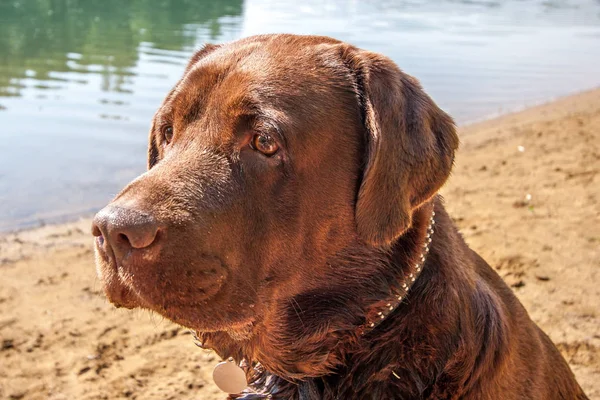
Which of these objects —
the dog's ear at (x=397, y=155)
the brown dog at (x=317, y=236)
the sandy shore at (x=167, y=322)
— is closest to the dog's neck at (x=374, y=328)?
the brown dog at (x=317, y=236)

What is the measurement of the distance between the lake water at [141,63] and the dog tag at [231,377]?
506 cm

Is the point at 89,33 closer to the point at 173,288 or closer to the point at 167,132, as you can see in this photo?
the point at 167,132

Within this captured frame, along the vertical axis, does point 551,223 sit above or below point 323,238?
below

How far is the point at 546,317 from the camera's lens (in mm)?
5203

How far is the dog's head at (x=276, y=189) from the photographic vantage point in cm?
257

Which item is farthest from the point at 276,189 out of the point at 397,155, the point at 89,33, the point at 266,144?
the point at 89,33

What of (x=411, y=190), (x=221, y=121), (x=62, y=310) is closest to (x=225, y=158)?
(x=221, y=121)

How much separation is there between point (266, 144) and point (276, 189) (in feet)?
0.61

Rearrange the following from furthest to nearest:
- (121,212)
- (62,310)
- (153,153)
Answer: (62,310) < (153,153) < (121,212)

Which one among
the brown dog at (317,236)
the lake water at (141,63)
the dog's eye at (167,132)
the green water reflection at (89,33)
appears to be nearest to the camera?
the brown dog at (317,236)

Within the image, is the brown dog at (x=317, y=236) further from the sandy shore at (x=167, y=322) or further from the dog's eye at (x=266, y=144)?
the sandy shore at (x=167, y=322)

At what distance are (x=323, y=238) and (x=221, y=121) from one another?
652 millimetres

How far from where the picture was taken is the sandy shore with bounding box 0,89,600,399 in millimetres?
4609

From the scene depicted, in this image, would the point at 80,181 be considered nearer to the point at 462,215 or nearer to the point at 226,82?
the point at 462,215
